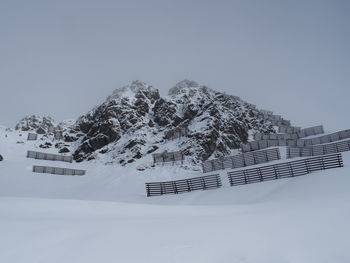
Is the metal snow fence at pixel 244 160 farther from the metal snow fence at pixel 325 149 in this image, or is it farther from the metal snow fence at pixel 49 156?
the metal snow fence at pixel 49 156

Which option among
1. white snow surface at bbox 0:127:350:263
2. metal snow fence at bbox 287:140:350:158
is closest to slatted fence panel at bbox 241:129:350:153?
metal snow fence at bbox 287:140:350:158

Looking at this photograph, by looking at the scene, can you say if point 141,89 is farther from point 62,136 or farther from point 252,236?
point 252,236

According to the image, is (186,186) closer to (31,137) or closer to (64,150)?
(64,150)

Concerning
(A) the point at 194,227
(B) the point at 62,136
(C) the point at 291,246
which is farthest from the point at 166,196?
(B) the point at 62,136

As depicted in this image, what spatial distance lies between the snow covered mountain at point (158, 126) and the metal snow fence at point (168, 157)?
→ 1.40m

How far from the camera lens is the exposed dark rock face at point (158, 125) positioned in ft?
160

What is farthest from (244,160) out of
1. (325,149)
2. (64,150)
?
(64,150)

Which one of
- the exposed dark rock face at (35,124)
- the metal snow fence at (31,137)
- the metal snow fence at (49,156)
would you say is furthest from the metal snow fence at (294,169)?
the exposed dark rock face at (35,124)

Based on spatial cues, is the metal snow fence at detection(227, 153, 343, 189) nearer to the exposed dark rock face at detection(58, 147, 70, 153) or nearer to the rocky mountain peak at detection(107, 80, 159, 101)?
the exposed dark rock face at detection(58, 147, 70, 153)

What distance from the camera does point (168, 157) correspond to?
44.2m

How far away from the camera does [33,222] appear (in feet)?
25.8

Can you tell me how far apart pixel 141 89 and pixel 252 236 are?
68.1m

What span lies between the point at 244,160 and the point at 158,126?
99.3ft

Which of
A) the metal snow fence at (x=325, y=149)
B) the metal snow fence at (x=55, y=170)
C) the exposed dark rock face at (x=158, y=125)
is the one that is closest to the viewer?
the metal snow fence at (x=325, y=149)
